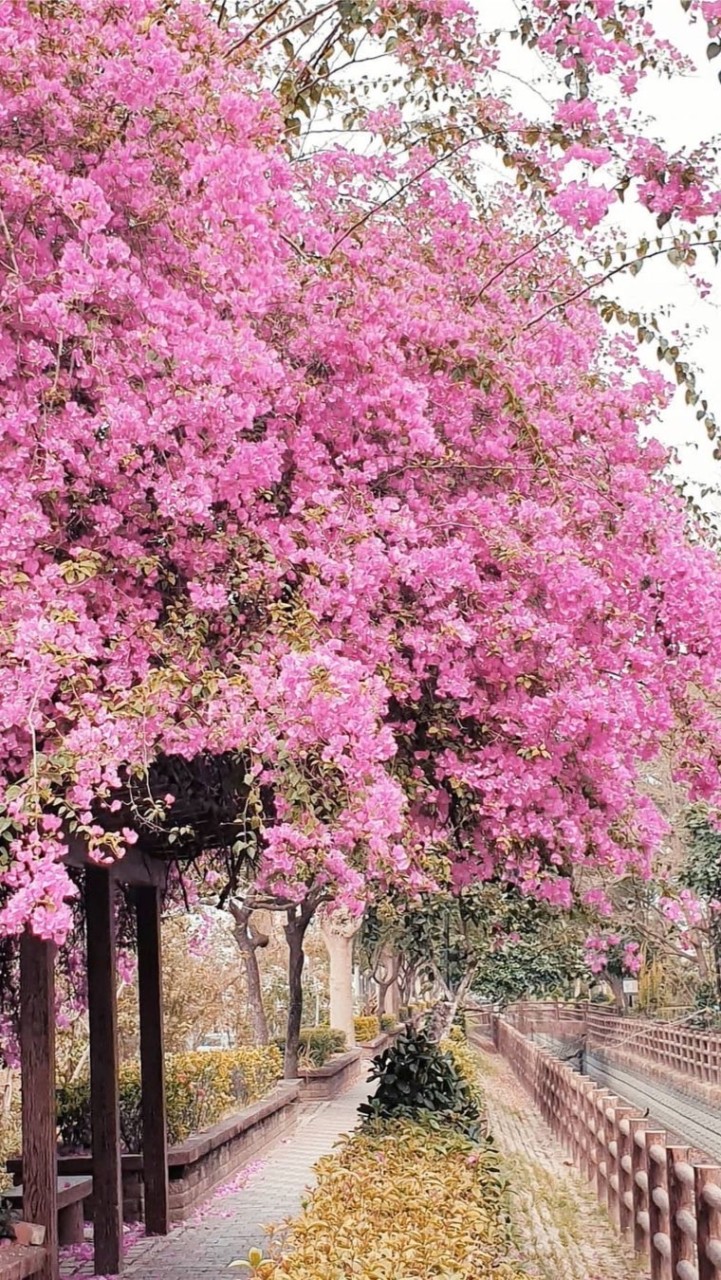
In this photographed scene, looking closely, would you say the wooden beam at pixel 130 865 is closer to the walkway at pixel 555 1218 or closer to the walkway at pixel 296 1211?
the walkway at pixel 296 1211

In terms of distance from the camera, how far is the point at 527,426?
222 inches

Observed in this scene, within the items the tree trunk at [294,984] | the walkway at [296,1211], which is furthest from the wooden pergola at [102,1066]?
the tree trunk at [294,984]

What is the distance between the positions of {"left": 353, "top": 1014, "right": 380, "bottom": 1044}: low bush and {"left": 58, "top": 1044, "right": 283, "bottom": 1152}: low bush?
15.1 metres

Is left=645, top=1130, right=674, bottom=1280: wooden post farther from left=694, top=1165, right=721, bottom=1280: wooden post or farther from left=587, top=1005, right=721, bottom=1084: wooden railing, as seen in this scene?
left=587, top=1005, right=721, bottom=1084: wooden railing

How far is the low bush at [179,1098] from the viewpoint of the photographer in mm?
11227

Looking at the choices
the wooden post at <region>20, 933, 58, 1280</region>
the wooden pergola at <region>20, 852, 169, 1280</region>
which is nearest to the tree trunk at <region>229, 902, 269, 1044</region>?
the wooden pergola at <region>20, 852, 169, 1280</region>

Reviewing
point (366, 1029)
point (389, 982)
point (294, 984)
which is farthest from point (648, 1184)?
point (389, 982)

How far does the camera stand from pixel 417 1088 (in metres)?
9.11

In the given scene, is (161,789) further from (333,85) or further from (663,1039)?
(663,1039)

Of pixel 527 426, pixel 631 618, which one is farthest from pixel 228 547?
pixel 631 618

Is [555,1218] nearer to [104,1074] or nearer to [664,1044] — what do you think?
[104,1074]

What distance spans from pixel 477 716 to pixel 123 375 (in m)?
2.07

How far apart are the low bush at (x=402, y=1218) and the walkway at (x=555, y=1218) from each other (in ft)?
1.11

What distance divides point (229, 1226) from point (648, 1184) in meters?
3.93
